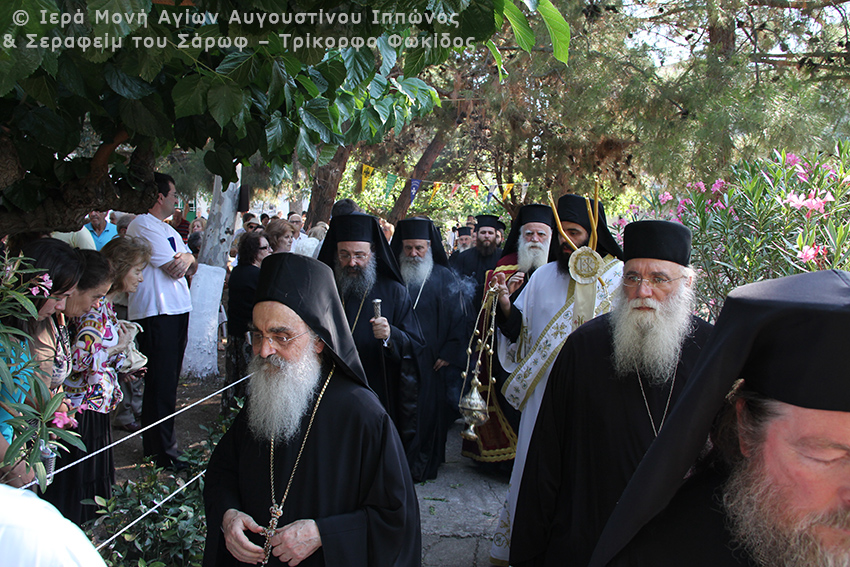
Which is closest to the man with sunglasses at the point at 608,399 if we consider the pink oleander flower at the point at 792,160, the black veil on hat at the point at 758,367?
the pink oleander flower at the point at 792,160

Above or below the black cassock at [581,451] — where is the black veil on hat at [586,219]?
above

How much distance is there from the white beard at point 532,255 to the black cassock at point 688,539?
440 cm

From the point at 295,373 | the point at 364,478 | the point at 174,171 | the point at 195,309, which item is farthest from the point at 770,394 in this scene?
the point at 174,171

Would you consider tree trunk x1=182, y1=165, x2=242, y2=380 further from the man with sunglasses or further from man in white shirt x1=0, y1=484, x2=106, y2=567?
A: man in white shirt x1=0, y1=484, x2=106, y2=567

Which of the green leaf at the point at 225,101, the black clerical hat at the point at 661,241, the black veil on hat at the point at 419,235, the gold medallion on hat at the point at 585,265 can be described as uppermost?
the green leaf at the point at 225,101

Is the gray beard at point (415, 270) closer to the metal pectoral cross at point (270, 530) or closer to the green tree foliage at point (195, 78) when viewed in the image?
the green tree foliage at point (195, 78)

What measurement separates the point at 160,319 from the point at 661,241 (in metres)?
4.11

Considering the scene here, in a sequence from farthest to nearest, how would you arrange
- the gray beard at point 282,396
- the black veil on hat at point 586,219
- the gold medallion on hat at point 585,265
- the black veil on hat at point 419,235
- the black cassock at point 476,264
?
the black cassock at point 476,264
the black veil on hat at point 419,235
the black veil on hat at point 586,219
the gold medallion on hat at point 585,265
the gray beard at point 282,396

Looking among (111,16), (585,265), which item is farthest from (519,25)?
(585,265)

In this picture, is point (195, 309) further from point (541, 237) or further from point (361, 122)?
point (361, 122)

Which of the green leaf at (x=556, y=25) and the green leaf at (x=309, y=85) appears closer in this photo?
the green leaf at (x=556, y=25)

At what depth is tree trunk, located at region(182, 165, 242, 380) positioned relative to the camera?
858 cm

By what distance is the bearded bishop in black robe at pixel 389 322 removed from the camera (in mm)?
5539

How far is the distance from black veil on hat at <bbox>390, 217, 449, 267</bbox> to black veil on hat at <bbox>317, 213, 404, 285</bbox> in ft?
2.29
